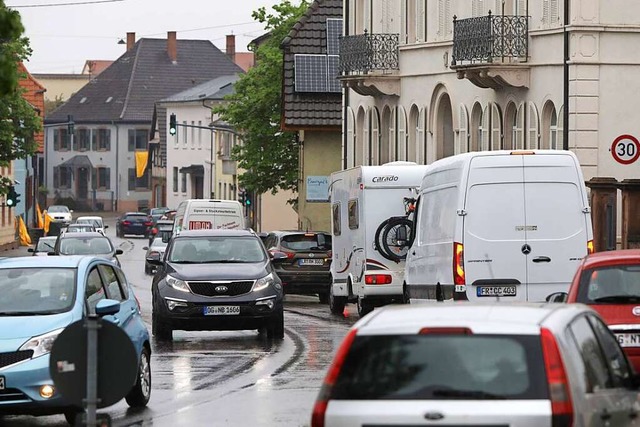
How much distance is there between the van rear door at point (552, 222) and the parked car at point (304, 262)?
16.2 metres

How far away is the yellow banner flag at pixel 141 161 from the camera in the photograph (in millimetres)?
152875

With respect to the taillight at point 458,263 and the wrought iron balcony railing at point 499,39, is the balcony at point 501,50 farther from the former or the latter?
the taillight at point 458,263

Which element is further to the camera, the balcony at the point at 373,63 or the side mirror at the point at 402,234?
the balcony at the point at 373,63

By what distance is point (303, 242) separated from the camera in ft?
126

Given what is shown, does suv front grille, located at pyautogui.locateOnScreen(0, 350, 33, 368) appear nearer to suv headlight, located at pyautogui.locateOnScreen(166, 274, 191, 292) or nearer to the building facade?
suv headlight, located at pyautogui.locateOnScreen(166, 274, 191, 292)

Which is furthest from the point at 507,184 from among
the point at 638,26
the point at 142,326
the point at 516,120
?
the point at 516,120

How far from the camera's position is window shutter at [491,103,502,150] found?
136 ft

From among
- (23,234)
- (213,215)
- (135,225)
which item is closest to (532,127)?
(213,215)

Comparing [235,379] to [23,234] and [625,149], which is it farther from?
[23,234]

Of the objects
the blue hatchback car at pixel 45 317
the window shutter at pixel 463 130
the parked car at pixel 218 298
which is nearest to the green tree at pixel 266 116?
the window shutter at pixel 463 130

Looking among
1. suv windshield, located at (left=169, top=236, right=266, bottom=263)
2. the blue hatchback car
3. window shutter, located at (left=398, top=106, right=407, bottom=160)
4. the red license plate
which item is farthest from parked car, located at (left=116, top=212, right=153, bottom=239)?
the blue hatchback car

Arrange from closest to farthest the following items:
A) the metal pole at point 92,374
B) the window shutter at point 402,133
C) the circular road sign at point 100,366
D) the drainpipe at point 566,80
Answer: the metal pole at point 92,374
the circular road sign at point 100,366
the drainpipe at point 566,80
the window shutter at point 402,133

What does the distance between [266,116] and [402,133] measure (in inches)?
713

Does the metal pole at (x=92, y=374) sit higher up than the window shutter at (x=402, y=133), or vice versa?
the window shutter at (x=402, y=133)
